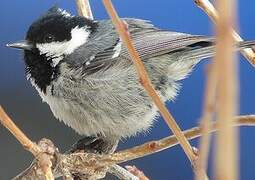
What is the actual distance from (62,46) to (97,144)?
282 millimetres

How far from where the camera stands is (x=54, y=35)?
131 centimetres

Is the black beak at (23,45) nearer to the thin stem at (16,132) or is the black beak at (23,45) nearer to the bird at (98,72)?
the bird at (98,72)

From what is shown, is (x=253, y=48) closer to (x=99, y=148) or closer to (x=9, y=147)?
(x=99, y=148)

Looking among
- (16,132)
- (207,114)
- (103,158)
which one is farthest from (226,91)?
(103,158)

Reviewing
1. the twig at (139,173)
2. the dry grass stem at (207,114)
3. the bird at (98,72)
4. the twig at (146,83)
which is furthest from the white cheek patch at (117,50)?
the dry grass stem at (207,114)

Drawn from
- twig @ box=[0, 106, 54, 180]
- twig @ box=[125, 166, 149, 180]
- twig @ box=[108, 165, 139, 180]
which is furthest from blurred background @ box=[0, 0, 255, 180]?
twig @ box=[0, 106, 54, 180]

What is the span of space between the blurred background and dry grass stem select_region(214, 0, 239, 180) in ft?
4.55

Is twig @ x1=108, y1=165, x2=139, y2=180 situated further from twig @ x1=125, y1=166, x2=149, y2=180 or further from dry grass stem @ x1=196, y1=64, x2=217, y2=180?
dry grass stem @ x1=196, y1=64, x2=217, y2=180

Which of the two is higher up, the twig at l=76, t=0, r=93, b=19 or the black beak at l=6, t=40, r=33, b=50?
the twig at l=76, t=0, r=93, b=19

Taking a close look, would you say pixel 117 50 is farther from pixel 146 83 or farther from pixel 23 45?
pixel 146 83

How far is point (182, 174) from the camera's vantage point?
1897 mm

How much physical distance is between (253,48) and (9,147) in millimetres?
1342

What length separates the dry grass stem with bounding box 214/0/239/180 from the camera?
0.24m

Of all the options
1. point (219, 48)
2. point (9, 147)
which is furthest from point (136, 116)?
point (219, 48)
